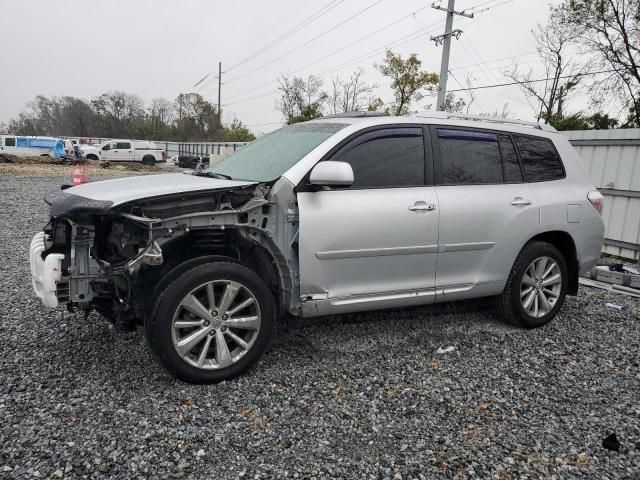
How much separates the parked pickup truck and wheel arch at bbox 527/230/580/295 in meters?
35.9

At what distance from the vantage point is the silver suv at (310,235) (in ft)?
9.57

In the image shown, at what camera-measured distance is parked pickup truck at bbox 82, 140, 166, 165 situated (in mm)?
36125

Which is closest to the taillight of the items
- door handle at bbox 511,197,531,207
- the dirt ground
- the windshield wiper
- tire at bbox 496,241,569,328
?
tire at bbox 496,241,569,328

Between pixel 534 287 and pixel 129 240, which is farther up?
pixel 129 240

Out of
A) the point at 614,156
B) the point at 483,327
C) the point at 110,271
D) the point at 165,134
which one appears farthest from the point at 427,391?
the point at 165,134

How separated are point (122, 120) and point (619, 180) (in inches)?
2752

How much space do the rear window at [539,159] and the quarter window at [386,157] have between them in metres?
1.13

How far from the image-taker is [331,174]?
9.95ft

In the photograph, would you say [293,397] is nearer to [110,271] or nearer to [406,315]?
[110,271]

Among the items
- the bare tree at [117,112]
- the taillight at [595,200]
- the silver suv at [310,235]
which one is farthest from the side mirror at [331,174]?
the bare tree at [117,112]

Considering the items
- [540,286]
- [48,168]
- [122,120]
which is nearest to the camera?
[540,286]

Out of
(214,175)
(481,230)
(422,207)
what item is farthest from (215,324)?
(481,230)

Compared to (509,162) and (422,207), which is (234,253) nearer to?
(422,207)

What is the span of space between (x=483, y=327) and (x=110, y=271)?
3128 mm
